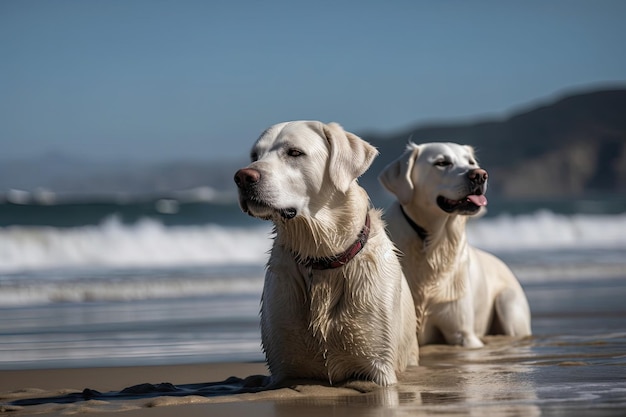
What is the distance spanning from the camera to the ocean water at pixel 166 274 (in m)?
8.30

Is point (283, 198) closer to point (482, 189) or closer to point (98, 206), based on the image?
point (482, 189)

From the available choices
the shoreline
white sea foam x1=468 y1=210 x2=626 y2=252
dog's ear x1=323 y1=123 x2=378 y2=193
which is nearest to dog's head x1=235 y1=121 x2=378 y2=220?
dog's ear x1=323 y1=123 x2=378 y2=193

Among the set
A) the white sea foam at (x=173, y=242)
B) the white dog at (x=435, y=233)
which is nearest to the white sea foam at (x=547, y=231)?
the white sea foam at (x=173, y=242)

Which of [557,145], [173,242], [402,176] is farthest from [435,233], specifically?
[557,145]

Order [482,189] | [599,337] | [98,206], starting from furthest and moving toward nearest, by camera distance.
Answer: [98,206]
[599,337]
[482,189]

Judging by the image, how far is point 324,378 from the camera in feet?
18.3

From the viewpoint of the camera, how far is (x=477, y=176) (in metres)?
7.25

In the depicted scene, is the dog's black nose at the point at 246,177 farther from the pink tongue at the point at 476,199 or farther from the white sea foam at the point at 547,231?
the white sea foam at the point at 547,231

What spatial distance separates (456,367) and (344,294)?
1.35m

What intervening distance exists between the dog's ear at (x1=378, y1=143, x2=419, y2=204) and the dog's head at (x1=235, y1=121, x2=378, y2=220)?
2.03 m

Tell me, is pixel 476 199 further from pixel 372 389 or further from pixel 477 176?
pixel 372 389

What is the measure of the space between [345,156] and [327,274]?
2.05ft

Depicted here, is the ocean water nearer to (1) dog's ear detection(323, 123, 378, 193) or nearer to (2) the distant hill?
(1) dog's ear detection(323, 123, 378, 193)

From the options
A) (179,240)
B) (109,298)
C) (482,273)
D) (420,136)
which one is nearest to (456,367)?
(482,273)
